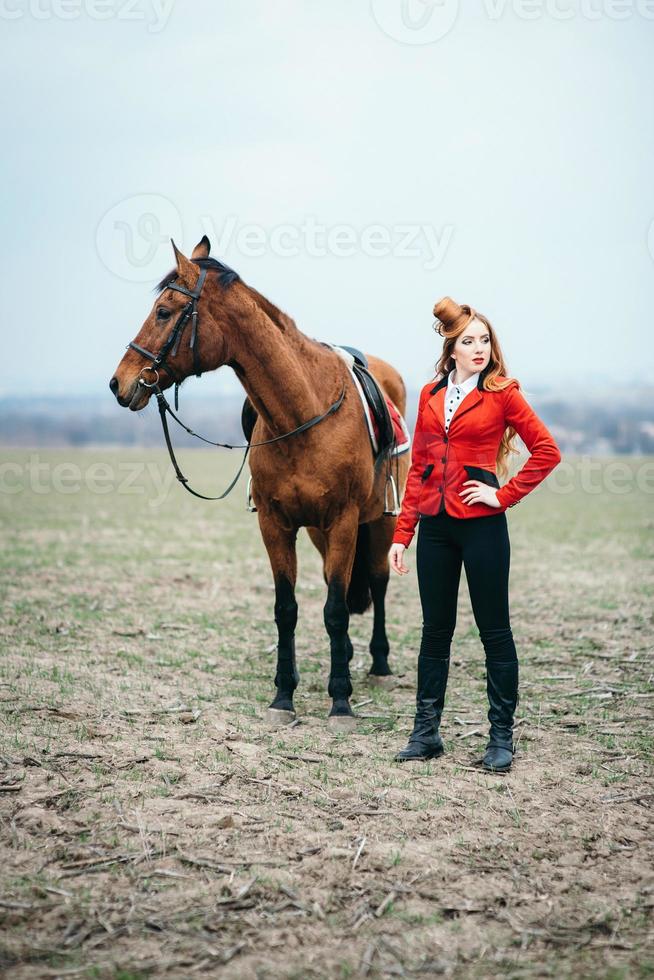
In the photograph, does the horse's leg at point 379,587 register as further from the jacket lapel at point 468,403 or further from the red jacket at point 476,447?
the jacket lapel at point 468,403

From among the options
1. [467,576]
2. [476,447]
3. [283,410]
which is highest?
[283,410]

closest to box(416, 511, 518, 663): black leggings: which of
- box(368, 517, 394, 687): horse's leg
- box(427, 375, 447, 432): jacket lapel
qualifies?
box(427, 375, 447, 432): jacket lapel

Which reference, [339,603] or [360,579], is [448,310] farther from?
[360,579]

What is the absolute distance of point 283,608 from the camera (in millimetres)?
5559

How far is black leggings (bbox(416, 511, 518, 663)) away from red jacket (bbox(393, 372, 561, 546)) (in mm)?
106

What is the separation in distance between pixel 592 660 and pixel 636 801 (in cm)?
296

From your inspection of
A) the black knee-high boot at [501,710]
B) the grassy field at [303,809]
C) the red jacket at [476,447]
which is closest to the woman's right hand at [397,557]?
the red jacket at [476,447]

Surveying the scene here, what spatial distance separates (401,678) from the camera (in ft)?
21.5

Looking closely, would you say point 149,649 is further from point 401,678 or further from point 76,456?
point 76,456

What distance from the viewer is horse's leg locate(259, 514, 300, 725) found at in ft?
17.7

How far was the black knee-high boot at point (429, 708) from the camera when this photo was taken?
4676 mm

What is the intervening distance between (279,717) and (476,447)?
6.82 feet

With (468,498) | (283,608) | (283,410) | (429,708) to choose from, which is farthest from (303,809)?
(283,410)

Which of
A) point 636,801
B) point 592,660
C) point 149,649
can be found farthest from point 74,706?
point 592,660
